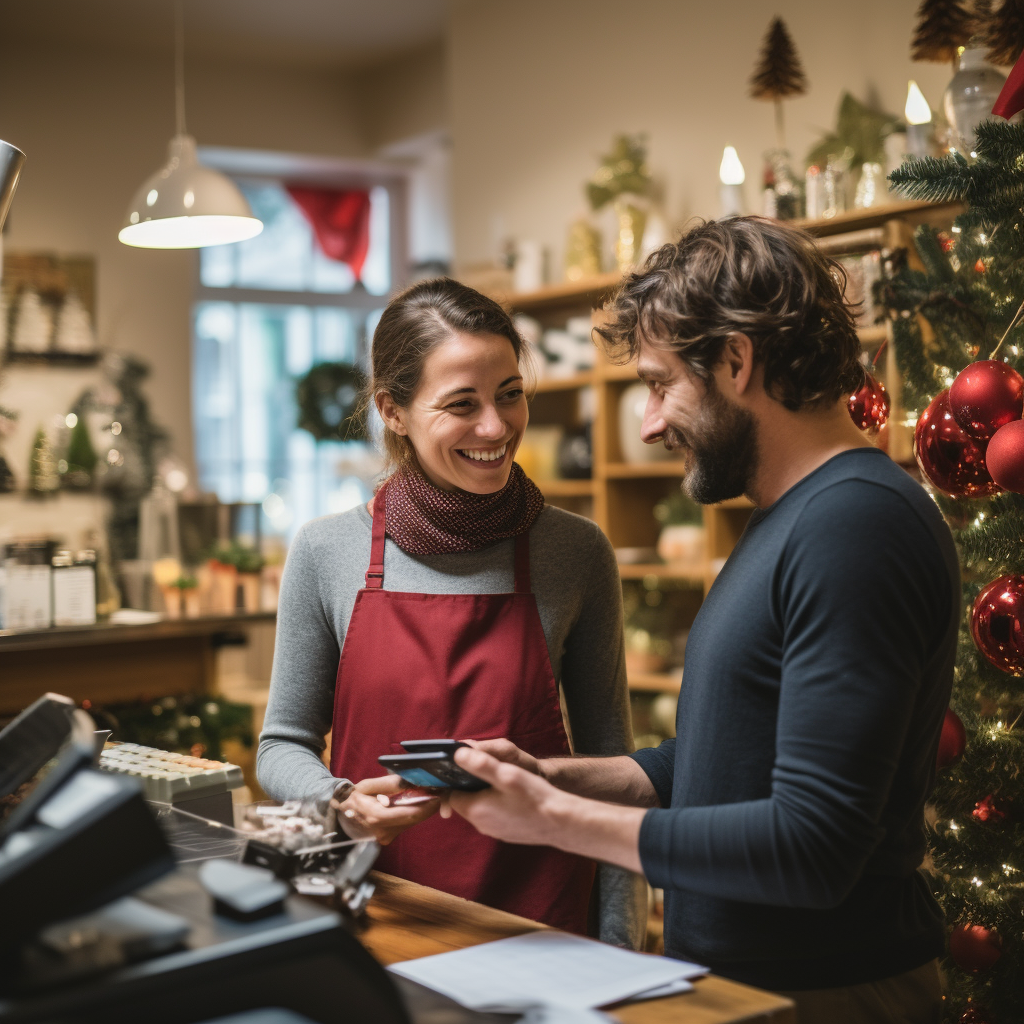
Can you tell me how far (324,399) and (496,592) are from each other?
520 centimetres

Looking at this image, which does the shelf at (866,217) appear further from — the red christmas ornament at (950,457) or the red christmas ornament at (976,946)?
the red christmas ornament at (976,946)

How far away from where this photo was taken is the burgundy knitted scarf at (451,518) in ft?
5.87

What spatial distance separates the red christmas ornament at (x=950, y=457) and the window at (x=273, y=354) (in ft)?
16.1

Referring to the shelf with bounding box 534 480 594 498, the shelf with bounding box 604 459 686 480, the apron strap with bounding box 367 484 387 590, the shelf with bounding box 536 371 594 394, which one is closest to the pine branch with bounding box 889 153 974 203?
the apron strap with bounding box 367 484 387 590

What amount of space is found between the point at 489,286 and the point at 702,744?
382 cm

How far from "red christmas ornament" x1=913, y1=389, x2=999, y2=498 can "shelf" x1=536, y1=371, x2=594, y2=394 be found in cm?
232

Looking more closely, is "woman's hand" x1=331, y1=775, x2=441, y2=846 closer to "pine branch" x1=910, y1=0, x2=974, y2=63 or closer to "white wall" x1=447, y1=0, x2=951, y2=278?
"pine branch" x1=910, y1=0, x2=974, y2=63

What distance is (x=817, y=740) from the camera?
1.10m

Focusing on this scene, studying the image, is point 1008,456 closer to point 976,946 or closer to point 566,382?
point 976,946

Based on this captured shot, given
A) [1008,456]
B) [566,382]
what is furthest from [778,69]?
[1008,456]

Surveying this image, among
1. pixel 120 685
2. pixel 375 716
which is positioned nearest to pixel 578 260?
pixel 120 685

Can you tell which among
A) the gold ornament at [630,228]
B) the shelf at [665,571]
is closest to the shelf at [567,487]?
the shelf at [665,571]

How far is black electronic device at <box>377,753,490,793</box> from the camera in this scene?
124 cm

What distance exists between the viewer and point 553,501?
5.03m
